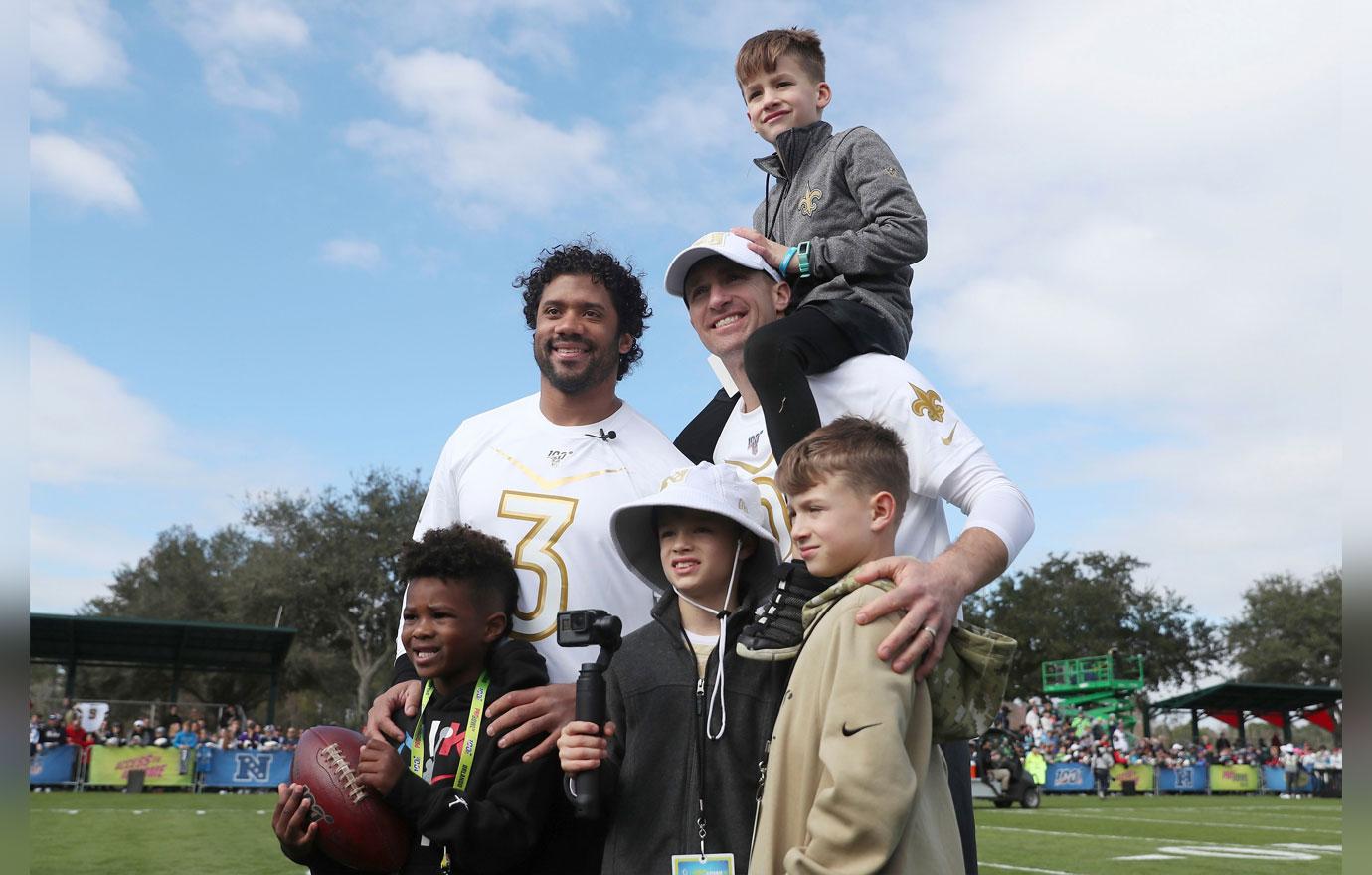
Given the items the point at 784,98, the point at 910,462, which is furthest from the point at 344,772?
the point at 784,98

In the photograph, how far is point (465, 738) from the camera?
3303 millimetres

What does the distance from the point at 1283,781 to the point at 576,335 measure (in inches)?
1622

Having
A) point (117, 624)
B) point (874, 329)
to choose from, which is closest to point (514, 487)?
point (874, 329)

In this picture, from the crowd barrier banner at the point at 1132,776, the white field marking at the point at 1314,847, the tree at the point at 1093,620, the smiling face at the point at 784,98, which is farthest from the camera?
the tree at the point at 1093,620

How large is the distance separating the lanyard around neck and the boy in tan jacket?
1020 millimetres

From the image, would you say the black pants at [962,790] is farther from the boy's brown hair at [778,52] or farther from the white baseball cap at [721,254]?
the boy's brown hair at [778,52]

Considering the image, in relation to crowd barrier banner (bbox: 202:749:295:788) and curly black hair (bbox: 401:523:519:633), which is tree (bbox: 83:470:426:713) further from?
curly black hair (bbox: 401:523:519:633)

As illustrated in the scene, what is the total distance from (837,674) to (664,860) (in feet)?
2.51

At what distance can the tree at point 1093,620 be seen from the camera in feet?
215

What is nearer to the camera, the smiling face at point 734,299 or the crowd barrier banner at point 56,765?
the smiling face at point 734,299

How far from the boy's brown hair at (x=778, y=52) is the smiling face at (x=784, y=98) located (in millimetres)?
18

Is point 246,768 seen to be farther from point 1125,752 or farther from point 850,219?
point 1125,752

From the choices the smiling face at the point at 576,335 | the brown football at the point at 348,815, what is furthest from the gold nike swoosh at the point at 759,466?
the brown football at the point at 348,815

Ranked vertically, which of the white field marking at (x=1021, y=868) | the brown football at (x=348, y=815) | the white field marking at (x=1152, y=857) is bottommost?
the white field marking at (x=1152, y=857)
